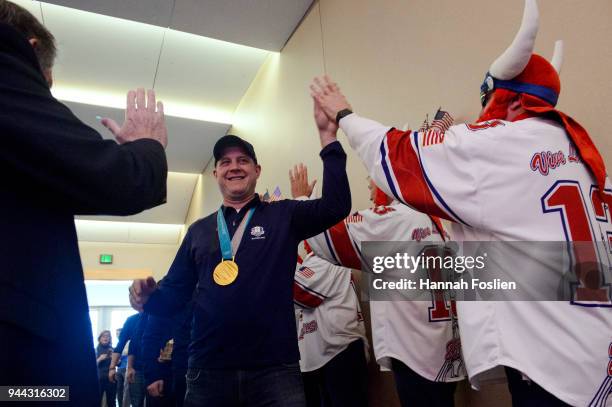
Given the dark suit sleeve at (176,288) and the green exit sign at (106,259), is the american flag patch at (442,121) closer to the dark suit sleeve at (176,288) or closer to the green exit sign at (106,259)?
the dark suit sleeve at (176,288)

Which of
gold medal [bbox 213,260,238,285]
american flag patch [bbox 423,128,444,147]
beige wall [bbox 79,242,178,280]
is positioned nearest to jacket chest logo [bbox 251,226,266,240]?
gold medal [bbox 213,260,238,285]

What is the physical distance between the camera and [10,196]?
0.73 meters

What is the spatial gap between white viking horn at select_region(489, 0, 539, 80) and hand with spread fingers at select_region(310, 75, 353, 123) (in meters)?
0.47

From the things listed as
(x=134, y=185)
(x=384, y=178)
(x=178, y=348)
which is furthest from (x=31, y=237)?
(x=178, y=348)

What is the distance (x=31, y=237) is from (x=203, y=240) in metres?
1.08

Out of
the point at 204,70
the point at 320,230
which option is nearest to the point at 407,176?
the point at 320,230

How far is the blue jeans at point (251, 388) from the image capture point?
1435 mm

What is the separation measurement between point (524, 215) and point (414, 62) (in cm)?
164

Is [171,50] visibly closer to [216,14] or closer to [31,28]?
[216,14]

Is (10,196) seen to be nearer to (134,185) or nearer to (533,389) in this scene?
(134,185)

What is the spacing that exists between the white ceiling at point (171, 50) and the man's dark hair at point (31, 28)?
3.21m

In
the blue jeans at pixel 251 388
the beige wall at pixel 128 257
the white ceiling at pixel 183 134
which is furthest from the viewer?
the beige wall at pixel 128 257

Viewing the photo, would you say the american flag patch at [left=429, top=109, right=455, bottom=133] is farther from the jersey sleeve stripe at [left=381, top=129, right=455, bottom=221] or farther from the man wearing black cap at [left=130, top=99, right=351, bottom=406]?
the jersey sleeve stripe at [left=381, top=129, right=455, bottom=221]

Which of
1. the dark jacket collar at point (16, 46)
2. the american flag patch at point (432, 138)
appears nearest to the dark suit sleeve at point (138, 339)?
the american flag patch at point (432, 138)
